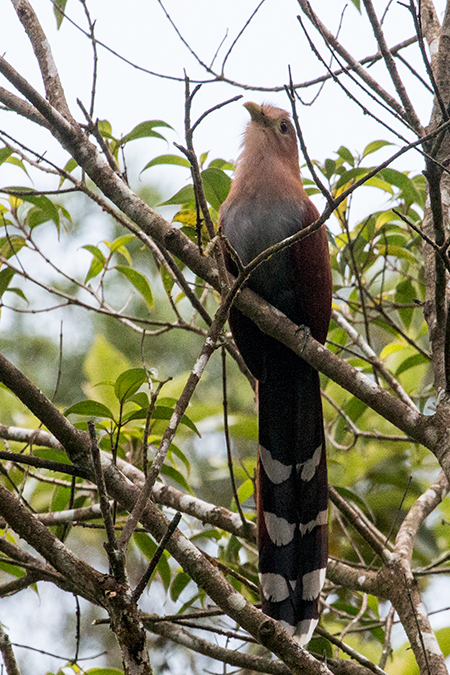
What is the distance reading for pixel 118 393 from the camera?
2.31 m

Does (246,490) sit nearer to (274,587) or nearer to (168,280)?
(274,587)

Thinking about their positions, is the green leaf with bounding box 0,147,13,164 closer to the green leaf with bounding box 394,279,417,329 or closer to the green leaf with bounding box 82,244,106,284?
the green leaf with bounding box 82,244,106,284

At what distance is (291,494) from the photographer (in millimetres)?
2746

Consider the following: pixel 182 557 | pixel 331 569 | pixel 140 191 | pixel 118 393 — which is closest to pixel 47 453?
pixel 118 393

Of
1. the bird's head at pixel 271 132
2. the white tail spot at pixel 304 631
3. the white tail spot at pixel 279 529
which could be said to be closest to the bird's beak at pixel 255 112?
the bird's head at pixel 271 132

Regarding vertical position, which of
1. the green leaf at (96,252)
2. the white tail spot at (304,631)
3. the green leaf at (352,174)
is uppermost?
the green leaf at (96,252)

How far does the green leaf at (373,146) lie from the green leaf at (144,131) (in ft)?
2.89

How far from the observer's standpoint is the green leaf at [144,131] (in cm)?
257

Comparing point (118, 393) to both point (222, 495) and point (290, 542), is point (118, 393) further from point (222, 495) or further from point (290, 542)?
point (222, 495)

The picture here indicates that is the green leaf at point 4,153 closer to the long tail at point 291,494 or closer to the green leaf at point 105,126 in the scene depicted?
the green leaf at point 105,126

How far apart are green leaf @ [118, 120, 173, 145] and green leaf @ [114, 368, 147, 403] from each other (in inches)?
37.3

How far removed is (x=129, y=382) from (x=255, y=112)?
1633mm

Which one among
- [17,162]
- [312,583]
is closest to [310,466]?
[312,583]

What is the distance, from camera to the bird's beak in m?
3.25
